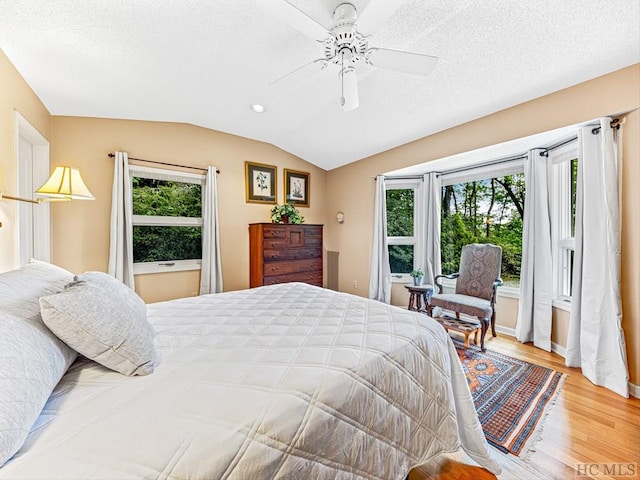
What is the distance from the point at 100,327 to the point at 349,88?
7.00 feet

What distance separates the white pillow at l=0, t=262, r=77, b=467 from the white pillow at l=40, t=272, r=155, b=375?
0.05 metres

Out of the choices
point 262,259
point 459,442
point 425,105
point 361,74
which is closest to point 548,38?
point 425,105

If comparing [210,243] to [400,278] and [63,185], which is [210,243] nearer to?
[63,185]

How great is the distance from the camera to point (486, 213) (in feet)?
12.4

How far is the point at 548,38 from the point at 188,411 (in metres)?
3.01

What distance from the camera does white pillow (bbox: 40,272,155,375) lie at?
2.95ft

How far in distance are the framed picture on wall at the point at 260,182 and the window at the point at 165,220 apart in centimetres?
→ 69

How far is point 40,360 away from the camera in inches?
31.4

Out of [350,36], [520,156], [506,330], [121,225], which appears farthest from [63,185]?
[506,330]

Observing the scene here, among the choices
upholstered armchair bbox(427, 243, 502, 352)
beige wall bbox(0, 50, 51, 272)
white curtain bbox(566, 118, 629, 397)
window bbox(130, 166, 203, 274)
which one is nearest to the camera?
beige wall bbox(0, 50, 51, 272)

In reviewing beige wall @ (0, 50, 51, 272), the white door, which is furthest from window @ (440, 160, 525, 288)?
the white door

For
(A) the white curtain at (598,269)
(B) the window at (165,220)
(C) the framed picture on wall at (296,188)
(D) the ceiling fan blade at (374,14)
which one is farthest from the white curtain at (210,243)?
(A) the white curtain at (598,269)

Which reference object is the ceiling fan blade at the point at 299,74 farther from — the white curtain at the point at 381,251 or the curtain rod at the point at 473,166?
the curtain rod at the point at 473,166

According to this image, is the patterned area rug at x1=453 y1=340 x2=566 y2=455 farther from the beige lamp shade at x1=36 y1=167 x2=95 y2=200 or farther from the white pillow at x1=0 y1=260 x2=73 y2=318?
the beige lamp shade at x1=36 y1=167 x2=95 y2=200
